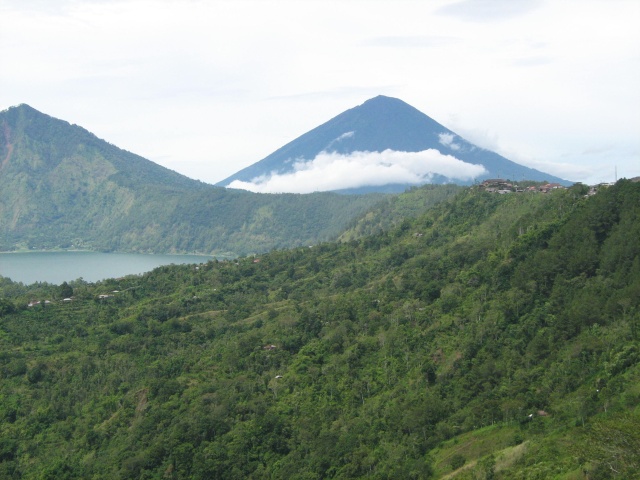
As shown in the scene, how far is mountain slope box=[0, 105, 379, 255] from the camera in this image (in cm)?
14238

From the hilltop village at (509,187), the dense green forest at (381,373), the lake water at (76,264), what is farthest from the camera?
the lake water at (76,264)

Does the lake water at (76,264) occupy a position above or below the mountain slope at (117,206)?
below

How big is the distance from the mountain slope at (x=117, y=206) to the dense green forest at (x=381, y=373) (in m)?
79.2

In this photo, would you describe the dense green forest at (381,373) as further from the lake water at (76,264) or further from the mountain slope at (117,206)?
the mountain slope at (117,206)

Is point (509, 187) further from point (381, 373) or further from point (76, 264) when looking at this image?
point (76, 264)

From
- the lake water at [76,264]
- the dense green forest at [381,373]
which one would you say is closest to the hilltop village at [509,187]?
the dense green forest at [381,373]

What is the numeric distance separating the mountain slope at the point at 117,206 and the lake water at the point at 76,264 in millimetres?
10260

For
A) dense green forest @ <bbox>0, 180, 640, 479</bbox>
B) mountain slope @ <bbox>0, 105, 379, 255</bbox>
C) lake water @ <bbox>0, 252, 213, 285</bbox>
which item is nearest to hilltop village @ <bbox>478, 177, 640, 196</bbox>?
dense green forest @ <bbox>0, 180, 640, 479</bbox>

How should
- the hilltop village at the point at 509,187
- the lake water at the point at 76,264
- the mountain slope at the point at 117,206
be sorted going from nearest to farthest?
the hilltop village at the point at 509,187 < the lake water at the point at 76,264 < the mountain slope at the point at 117,206

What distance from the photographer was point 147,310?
47656mm

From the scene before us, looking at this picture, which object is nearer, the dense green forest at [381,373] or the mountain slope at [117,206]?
the dense green forest at [381,373]

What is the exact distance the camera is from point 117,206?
167 metres

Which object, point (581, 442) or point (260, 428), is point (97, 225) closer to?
point (260, 428)

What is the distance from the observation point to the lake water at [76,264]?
99250 mm
